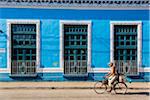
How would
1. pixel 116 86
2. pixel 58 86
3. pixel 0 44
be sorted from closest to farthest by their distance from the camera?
1. pixel 116 86
2. pixel 58 86
3. pixel 0 44

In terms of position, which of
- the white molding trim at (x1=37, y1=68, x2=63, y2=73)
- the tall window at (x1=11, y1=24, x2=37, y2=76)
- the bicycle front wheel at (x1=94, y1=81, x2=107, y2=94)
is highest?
the tall window at (x1=11, y1=24, x2=37, y2=76)

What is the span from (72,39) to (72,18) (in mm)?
1132

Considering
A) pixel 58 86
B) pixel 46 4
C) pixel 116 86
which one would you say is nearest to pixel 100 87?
pixel 116 86

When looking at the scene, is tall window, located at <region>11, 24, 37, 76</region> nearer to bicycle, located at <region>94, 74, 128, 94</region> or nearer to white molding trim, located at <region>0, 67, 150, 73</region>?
white molding trim, located at <region>0, 67, 150, 73</region>

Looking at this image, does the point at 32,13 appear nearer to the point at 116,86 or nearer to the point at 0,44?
the point at 0,44

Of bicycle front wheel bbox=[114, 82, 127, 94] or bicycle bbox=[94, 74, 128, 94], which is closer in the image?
bicycle bbox=[94, 74, 128, 94]

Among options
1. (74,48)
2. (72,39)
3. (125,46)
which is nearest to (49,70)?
(74,48)

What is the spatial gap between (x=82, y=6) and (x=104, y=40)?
2.19 metres

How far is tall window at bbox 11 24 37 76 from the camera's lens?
24969 mm

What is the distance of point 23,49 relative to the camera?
989 inches

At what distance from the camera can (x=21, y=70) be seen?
82.2 ft

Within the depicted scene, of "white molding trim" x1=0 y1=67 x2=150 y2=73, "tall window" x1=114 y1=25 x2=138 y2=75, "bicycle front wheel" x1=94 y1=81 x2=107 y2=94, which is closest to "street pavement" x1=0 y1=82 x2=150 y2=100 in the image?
"bicycle front wheel" x1=94 y1=81 x2=107 y2=94

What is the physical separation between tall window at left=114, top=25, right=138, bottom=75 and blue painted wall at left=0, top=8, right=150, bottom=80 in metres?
0.44

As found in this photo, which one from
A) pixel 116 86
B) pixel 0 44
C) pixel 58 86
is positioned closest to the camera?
pixel 116 86
